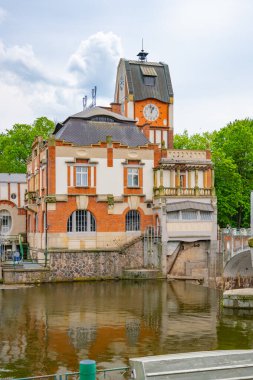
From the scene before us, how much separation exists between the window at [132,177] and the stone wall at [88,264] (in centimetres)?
491

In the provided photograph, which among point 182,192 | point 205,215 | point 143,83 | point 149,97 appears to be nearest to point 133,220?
point 182,192

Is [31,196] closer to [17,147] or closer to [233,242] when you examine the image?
[233,242]

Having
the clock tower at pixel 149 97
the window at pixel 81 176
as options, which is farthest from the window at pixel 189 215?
the clock tower at pixel 149 97

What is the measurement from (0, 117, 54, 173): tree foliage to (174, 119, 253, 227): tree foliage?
68.8 feet

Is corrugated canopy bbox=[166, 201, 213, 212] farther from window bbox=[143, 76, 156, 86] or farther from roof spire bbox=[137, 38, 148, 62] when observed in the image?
roof spire bbox=[137, 38, 148, 62]

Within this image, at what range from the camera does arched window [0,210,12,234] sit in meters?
55.5

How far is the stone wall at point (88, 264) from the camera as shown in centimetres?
→ 4322

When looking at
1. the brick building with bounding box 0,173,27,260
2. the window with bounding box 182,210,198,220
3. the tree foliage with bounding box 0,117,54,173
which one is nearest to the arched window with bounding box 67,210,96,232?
the window with bounding box 182,210,198,220

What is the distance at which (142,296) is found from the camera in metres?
36.1

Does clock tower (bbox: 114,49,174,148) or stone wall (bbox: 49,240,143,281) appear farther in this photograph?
clock tower (bbox: 114,49,174,148)

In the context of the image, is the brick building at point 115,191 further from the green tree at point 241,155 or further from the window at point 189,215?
the green tree at point 241,155

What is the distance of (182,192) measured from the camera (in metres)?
47.0

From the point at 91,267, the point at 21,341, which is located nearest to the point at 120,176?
the point at 91,267

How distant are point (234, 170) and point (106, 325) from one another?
32.8 m
